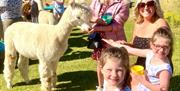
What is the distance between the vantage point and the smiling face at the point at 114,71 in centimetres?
320

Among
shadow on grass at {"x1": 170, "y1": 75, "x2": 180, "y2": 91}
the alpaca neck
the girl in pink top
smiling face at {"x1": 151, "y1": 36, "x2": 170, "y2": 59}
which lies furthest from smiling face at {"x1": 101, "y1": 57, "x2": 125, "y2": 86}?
shadow on grass at {"x1": 170, "y1": 75, "x2": 180, "y2": 91}

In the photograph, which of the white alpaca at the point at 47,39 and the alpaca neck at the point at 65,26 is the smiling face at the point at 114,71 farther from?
the alpaca neck at the point at 65,26

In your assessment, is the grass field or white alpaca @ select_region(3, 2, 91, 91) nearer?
white alpaca @ select_region(3, 2, 91, 91)

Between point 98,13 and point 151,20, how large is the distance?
41.6 inches

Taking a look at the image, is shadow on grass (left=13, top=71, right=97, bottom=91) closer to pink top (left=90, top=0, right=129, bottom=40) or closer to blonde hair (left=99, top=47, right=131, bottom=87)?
pink top (left=90, top=0, right=129, bottom=40)

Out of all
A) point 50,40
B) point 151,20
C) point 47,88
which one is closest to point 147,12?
point 151,20

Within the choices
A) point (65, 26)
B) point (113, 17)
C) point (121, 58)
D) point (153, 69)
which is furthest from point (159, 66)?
point (65, 26)

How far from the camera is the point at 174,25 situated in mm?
12594

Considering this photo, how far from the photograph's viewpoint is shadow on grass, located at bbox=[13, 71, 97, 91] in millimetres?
7313

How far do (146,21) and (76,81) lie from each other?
10.3 ft

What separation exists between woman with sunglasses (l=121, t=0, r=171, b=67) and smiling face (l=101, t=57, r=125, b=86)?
157 cm

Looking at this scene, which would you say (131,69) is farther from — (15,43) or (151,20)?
(15,43)

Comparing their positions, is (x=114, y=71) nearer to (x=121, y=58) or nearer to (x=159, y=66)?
(x=121, y=58)

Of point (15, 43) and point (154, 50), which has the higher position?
point (154, 50)
